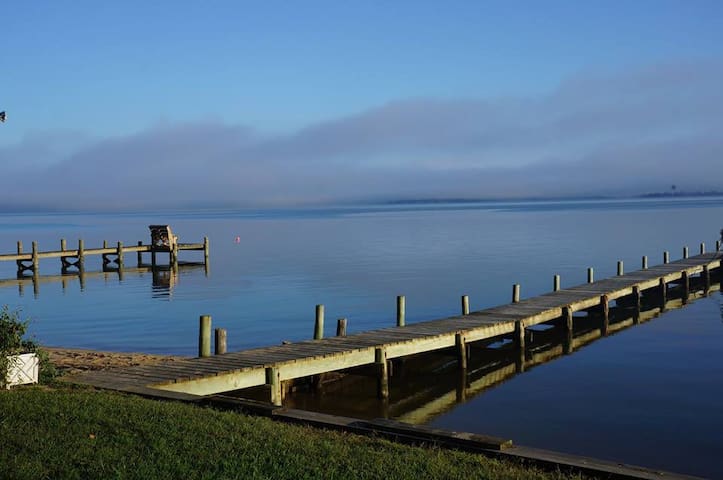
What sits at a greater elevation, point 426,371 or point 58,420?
point 58,420

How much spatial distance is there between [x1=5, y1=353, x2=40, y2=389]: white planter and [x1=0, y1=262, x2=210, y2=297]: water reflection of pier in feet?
91.6

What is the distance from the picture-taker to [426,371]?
22.1 m

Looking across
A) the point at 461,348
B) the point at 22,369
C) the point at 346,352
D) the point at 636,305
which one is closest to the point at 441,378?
the point at 461,348

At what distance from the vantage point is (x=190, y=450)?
913cm

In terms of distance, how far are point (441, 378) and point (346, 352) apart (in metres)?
4.84

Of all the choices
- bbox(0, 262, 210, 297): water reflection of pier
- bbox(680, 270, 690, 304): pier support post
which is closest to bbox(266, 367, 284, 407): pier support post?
bbox(0, 262, 210, 297): water reflection of pier

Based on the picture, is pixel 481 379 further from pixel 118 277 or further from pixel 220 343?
pixel 118 277

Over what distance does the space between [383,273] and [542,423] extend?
33.2 metres

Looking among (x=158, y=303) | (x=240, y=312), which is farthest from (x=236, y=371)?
(x=158, y=303)

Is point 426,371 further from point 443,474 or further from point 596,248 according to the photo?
point 596,248

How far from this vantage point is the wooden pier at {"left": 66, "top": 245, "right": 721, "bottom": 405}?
48.2 feet

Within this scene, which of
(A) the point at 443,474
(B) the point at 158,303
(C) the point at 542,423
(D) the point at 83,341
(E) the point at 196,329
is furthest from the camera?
(B) the point at 158,303

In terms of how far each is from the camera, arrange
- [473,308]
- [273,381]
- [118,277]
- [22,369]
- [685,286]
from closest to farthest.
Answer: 1. [22,369]
2. [273,381]
3. [473,308]
4. [685,286]
5. [118,277]

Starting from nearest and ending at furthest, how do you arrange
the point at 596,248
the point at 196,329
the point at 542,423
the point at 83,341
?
the point at 542,423 < the point at 83,341 < the point at 196,329 < the point at 596,248
